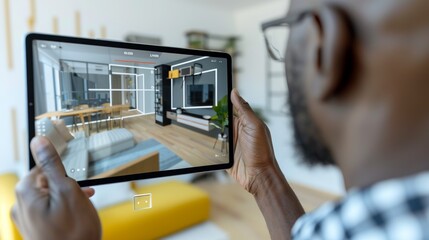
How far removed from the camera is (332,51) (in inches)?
11.4

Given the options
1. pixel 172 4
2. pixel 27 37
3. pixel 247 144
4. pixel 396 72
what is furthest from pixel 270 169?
pixel 172 4

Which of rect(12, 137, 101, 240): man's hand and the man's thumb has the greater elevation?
the man's thumb

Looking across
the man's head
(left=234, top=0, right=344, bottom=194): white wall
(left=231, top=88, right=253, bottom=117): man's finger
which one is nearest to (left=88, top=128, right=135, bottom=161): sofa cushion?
(left=231, top=88, right=253, bottom=117): man's finger

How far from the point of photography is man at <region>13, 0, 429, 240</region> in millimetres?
264

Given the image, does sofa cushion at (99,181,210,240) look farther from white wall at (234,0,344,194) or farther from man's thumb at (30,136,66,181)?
white wall at (234,0,344,194)

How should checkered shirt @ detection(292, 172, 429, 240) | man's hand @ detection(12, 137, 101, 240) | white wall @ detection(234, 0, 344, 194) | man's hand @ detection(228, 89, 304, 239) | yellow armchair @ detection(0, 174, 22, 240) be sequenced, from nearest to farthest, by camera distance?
checkered shirt @ detection(292, 172, 429, 240) < man's hand @ detection(12, 137, 101, 240) < man's hand @ detection(228, 89, 304, 239) < yellow armchair @ detection(0, 174, 22, 240) < white wall @ detection(234, 0, 344, 194)

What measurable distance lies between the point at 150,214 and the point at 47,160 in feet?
1.42

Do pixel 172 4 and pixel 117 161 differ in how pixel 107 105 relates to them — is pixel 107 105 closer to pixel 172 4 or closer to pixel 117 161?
pixel 117 161

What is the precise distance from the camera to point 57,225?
15.5 inches

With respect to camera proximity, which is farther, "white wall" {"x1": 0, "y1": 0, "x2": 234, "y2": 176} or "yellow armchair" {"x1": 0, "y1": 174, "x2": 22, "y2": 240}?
"white wall" {"x1": 0, "y1": 0, "x2": 234, "y2": 176}

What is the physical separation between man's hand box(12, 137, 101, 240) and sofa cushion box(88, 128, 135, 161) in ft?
0.35

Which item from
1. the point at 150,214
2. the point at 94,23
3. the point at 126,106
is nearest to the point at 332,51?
the point at 126,106

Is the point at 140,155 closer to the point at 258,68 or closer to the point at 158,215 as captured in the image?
the point at 158,215

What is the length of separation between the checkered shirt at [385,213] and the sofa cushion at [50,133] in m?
0.45
